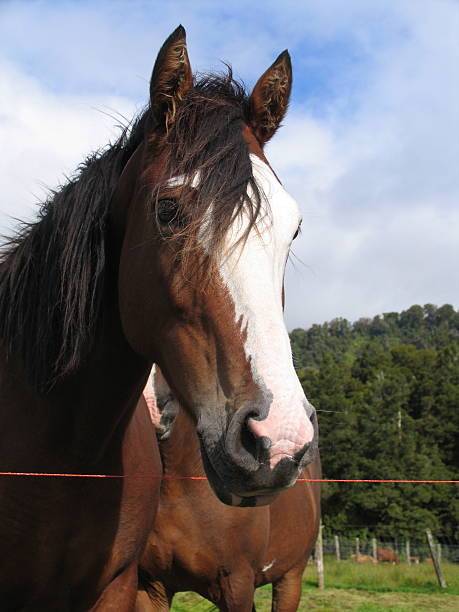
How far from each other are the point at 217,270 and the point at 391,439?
131 ft

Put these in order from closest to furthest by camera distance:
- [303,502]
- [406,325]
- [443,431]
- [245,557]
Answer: [245,557]
[303,502]
[443,431]
[406,325]

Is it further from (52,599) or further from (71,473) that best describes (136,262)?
(52,599)

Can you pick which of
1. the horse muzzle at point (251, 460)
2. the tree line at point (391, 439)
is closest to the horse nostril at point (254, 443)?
the horse muzzle at point (251, 460)

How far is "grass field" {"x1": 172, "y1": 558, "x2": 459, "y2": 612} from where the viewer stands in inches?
410

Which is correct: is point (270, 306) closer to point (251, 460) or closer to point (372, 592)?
point (251, 460)

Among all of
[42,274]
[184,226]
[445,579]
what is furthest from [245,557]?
[445,579]

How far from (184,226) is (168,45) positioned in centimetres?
66

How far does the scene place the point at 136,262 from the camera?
2.07 m

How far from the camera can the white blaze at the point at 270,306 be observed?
1556mm

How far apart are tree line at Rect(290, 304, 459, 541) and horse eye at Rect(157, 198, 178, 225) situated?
28.6m

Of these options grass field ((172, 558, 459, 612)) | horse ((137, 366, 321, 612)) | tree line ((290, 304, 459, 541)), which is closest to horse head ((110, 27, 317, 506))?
horse ((137, 366, 321, 612))

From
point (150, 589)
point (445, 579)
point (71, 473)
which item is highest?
point (71, 473)

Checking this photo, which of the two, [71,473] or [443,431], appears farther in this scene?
[443,431]

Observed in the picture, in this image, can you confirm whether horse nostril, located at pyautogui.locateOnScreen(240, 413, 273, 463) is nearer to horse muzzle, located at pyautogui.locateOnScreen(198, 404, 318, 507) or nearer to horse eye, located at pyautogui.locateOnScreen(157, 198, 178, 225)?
horse muzzle, located at pyautogui.locateOnScreen(198, 404, 318, 507)
